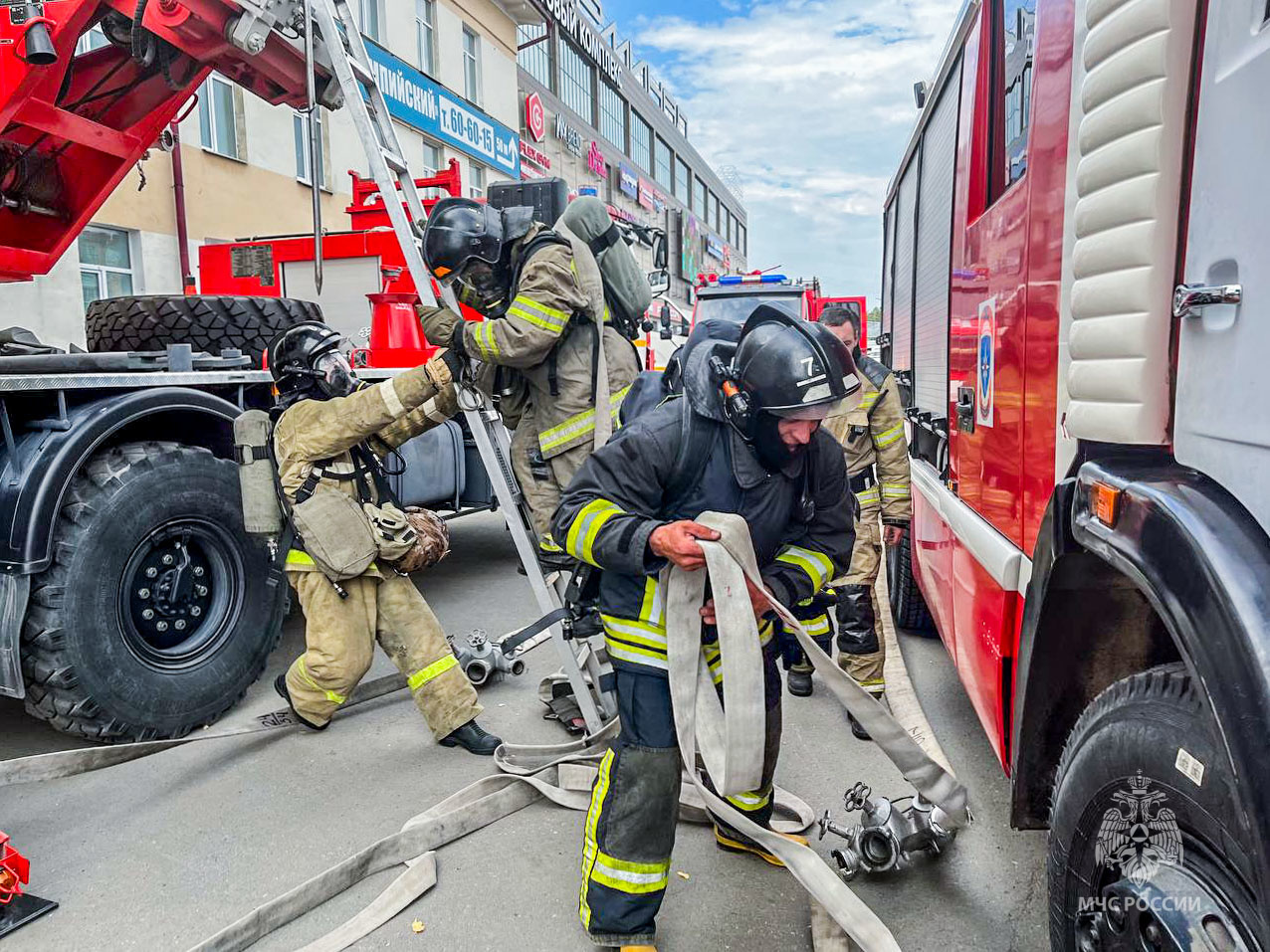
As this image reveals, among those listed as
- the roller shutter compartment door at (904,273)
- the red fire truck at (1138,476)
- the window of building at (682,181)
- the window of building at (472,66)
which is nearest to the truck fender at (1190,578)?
the red fire truck at (1138,476)

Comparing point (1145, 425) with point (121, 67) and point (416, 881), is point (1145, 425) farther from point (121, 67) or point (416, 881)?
point (121, 67)

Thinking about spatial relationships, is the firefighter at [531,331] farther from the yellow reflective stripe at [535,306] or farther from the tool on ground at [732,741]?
the tool on ground at [732,741]

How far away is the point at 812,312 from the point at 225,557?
446 inches

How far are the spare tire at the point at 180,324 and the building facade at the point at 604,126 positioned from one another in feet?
22.0

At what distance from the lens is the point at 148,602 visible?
351cm

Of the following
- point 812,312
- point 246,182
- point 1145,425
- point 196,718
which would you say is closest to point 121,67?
point 196,718

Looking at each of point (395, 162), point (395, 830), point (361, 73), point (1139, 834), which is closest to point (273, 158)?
point (361, 73)

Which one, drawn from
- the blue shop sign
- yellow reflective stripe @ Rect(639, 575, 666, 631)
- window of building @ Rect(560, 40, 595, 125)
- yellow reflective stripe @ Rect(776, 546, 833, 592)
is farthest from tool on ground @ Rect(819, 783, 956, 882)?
window of building @ Rect(560, 40, 595, 125)

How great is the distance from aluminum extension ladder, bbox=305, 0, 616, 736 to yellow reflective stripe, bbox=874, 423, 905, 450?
1.45m

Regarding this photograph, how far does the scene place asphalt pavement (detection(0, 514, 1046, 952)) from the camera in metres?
2.36

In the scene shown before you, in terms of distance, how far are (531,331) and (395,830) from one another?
168 cm

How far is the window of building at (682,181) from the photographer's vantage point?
53.1m

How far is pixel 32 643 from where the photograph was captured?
3.10 meters

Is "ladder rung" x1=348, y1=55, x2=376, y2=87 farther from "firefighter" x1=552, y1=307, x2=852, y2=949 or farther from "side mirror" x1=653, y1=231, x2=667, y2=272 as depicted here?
"side mirror" x1=653, y1=231, x2=667, y2=272
